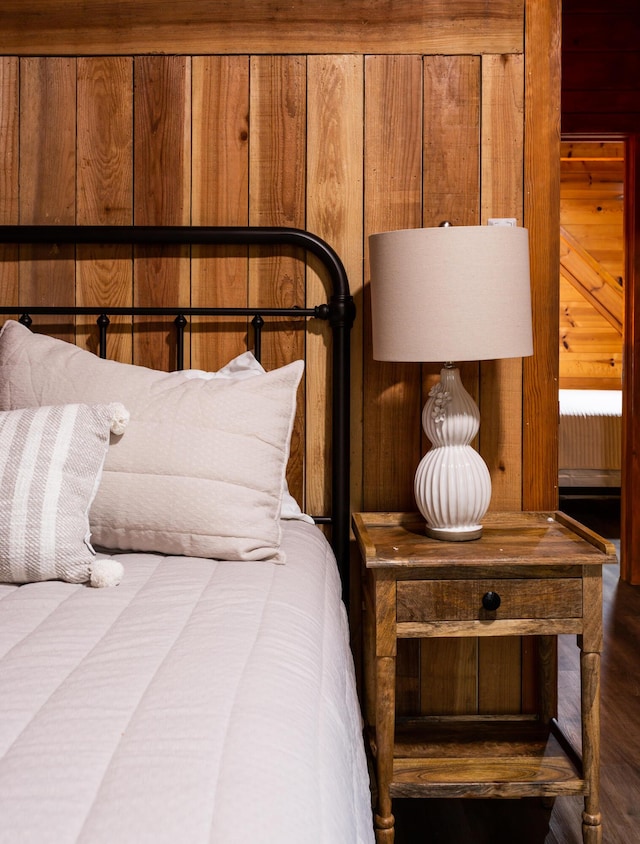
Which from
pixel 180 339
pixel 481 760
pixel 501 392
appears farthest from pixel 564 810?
pixel 180 339

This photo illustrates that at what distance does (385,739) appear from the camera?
1.55 meters

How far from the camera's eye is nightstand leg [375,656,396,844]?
1.55m

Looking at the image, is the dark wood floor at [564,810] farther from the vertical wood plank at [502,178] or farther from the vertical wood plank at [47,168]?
the vertical wood plank at [47,168]

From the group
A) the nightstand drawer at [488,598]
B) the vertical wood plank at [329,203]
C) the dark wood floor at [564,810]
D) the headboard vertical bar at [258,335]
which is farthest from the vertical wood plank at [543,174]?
the dark wood floor at [564,810]

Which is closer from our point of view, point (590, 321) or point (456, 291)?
point (456, 291)

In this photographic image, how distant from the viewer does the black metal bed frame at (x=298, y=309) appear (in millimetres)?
1879

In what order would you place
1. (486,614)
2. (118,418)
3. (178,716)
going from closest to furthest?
(178,716)
(118,418)
(486,614)

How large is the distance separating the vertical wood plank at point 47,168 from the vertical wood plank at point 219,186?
315mm

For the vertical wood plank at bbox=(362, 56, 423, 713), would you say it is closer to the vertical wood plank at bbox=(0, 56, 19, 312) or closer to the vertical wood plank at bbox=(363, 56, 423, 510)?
the vertical wood plank at bbox=(363, 56, 423, 510)

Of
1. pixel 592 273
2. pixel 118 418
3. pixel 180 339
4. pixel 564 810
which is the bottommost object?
pixel 564 810

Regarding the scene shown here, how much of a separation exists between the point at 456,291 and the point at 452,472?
1.27 ft

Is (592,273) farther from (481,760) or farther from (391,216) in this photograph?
(481,760)

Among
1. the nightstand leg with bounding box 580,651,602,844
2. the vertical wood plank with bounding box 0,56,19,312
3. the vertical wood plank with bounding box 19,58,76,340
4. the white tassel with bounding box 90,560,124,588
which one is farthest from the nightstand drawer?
the vertical wood plank with bounding box 0,56,19,312

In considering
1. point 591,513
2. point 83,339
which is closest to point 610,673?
point 83,339
